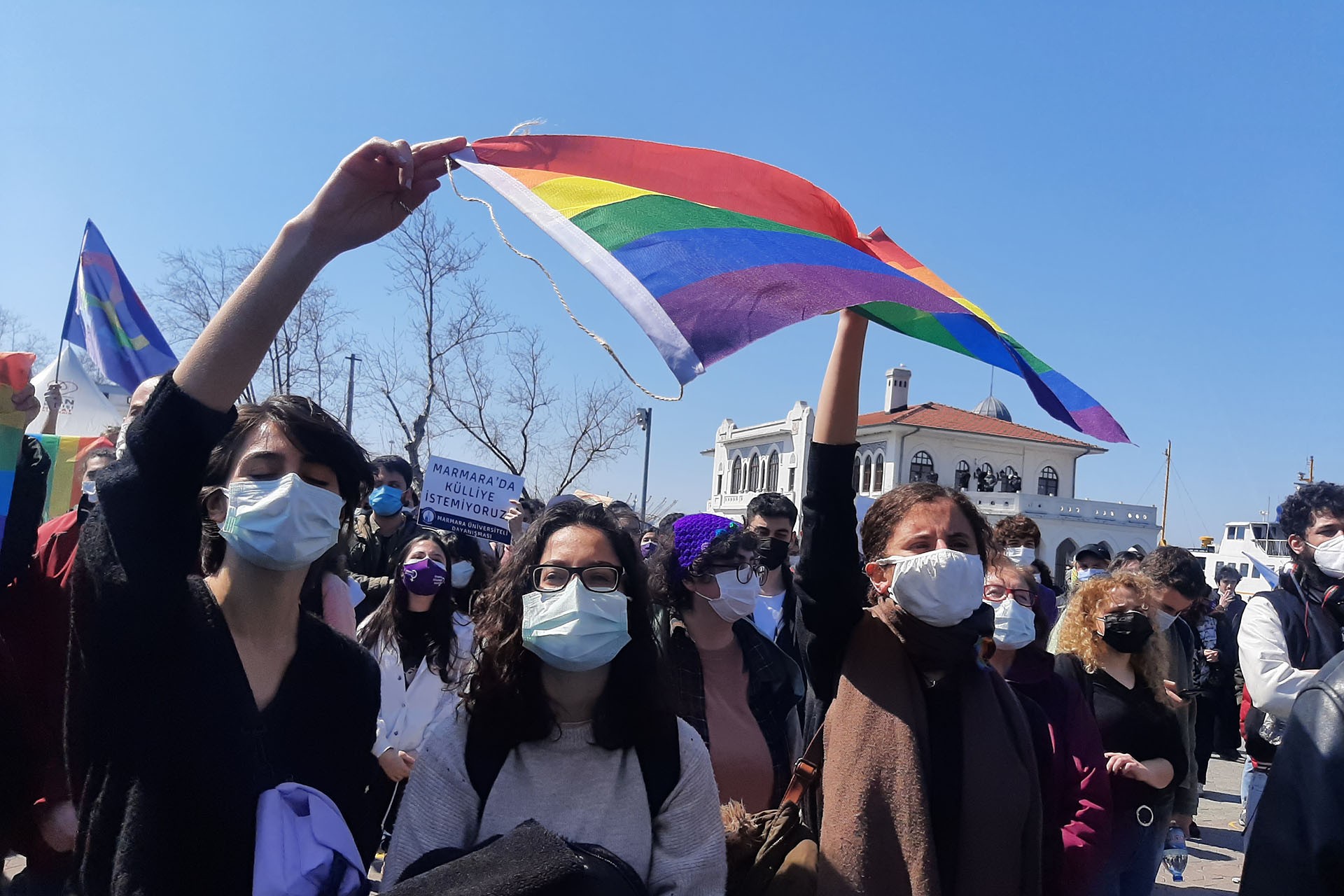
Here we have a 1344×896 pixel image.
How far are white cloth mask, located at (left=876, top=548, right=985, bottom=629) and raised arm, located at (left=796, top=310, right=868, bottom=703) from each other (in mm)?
124

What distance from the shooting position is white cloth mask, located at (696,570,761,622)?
3.57m

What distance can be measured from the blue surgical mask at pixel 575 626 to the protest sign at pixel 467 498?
5.77m

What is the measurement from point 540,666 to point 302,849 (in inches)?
30.0

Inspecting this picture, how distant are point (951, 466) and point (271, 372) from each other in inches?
1550

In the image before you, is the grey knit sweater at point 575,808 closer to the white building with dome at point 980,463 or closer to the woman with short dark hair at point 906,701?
the woman with short dark hair at point 906,701

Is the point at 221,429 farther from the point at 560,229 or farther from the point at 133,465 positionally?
the point at 560,229

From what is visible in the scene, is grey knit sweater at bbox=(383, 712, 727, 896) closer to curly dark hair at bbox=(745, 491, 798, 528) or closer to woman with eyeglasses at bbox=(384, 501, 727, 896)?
woman with eyeglasses at bbox=(384, 501, 727, 896)

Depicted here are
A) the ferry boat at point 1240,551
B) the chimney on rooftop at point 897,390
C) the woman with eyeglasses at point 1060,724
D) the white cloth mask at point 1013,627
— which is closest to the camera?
the woman with eyeglasses at point 1060,724

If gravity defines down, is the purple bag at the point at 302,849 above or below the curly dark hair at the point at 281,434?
below

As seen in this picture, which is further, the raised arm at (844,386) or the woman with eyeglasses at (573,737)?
the raised arm at (844,386)

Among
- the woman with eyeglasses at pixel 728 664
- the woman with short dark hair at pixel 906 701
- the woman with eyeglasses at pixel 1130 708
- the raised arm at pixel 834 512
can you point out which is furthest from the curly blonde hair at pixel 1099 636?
the raised arm at pixel 834 512

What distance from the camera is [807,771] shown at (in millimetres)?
2535

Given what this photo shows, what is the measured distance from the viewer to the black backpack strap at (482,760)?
83.4 inches

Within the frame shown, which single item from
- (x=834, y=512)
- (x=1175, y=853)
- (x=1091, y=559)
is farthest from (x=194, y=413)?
(x=1091, y=559)
